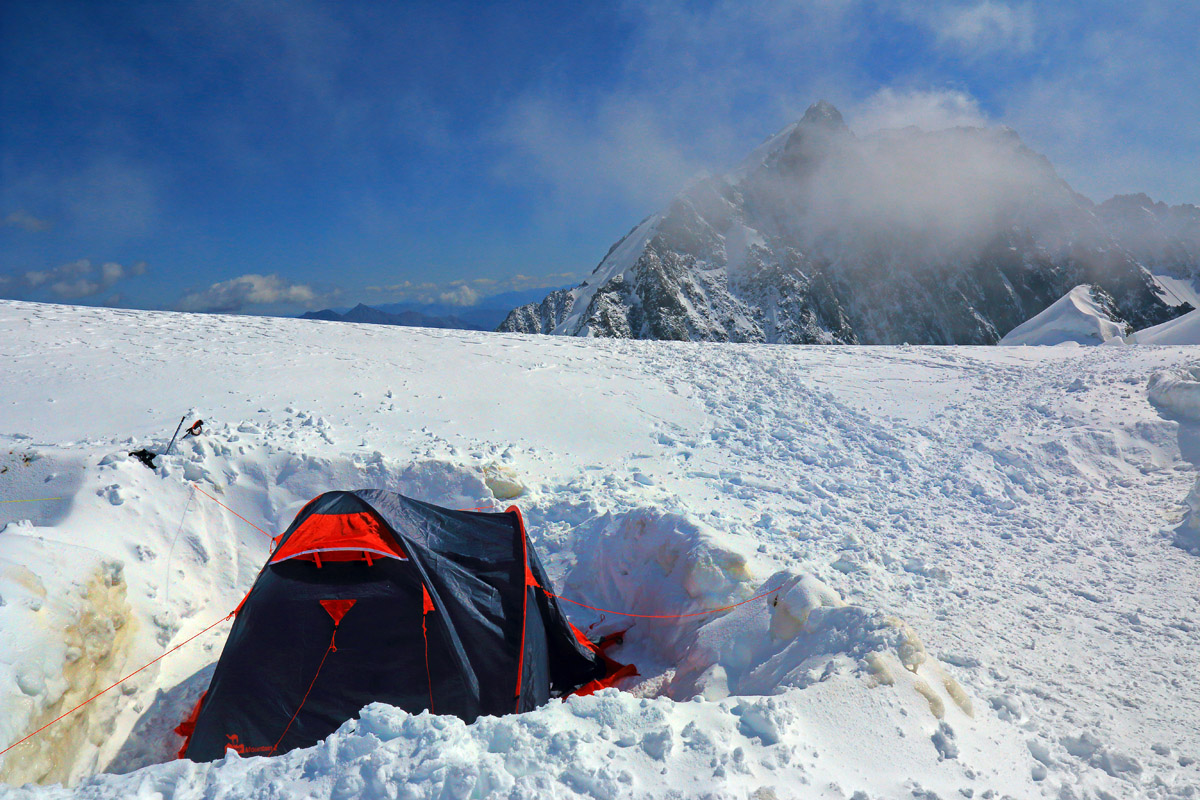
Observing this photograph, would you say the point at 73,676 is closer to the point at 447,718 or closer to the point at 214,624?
the point at 214,624

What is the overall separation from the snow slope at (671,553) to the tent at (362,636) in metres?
1.19

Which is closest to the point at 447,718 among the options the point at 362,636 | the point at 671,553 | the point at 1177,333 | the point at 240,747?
the point at 362,636

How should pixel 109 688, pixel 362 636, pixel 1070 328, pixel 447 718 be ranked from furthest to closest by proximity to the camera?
pixel 1070 328, pixel 109 688, pixel 362 636, pixel 447 718

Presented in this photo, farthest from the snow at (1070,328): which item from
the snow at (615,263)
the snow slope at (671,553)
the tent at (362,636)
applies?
the snow at (615,263)

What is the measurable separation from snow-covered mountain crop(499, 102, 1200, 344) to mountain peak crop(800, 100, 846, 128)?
78 cm

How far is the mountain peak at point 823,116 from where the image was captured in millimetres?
179125

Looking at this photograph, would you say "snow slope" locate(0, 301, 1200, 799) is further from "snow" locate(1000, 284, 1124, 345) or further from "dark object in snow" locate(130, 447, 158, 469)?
"snow" locate(1000, 284, 1124, 345)

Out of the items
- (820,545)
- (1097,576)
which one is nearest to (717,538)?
(820,545)

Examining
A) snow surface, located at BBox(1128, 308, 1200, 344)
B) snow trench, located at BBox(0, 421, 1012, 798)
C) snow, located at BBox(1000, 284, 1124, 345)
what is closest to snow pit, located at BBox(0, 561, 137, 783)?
snow trench, located at BBox(0, 421, 1012, 798)

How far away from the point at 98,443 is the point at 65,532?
2913 millimetres

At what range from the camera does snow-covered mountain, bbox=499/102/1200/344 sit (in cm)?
13638

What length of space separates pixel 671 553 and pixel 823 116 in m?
208

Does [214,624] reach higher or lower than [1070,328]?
lower

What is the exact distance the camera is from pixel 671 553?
7.06 meters
